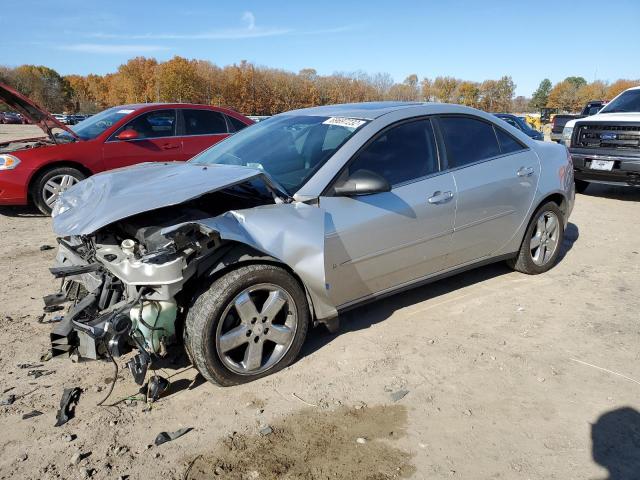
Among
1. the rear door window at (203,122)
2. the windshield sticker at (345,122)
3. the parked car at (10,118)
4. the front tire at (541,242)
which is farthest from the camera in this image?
the parked car at (10,118)

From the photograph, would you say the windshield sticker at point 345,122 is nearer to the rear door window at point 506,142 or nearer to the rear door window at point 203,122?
the rear door window at point 506,142

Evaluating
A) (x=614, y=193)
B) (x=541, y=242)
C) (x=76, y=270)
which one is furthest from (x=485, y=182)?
(x=614, y=193)

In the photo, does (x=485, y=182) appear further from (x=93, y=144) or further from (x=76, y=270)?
(x=93, y=144)

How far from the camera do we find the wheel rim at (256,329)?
297 cm

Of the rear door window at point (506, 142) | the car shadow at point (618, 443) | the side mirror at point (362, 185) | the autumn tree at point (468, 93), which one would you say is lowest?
the car shadow at point (618, 443)

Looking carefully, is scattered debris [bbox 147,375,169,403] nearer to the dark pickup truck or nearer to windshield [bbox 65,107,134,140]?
windshield [bbox 65,107,134,140]

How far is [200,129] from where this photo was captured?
8312 mm

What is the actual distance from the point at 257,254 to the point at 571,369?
88.9 inches

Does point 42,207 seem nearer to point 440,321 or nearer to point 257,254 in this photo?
point 257,254

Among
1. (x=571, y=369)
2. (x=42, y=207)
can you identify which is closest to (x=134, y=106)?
(x=42, y=207)

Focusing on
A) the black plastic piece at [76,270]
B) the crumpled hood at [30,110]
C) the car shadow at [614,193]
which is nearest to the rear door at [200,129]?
the crumpled hood at [30,110]

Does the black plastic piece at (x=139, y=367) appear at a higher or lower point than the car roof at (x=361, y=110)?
lower

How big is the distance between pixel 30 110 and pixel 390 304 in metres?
5.54

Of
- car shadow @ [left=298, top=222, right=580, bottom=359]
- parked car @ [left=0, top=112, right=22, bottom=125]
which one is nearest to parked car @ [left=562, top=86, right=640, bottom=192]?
car shadow @ [left=298, top=222, right=580, bottom=359]
